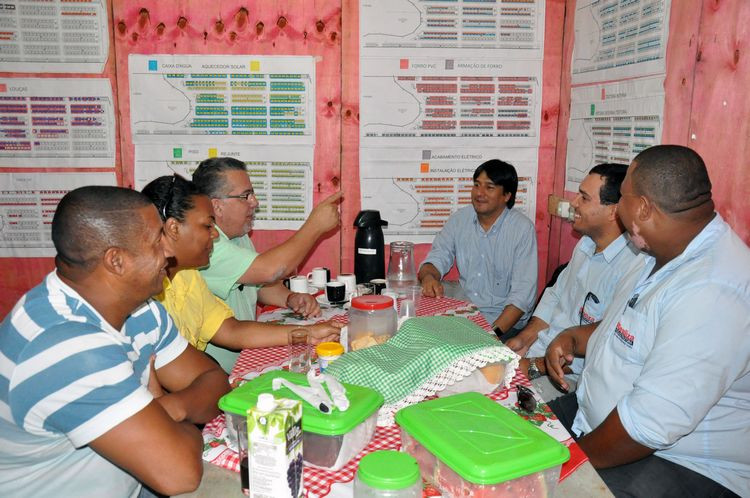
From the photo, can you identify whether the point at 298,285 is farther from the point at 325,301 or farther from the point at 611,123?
the point at 611,123

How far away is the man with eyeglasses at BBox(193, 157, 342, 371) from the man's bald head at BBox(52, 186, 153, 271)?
103 centimetres

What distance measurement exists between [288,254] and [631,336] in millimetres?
1346

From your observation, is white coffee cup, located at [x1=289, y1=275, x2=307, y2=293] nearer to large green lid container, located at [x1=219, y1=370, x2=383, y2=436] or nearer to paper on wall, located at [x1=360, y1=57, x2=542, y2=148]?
paper on wall, located at [x1=360, y1=57, x2=542, y2=148]

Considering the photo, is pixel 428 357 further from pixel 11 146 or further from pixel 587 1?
pixel 11 146

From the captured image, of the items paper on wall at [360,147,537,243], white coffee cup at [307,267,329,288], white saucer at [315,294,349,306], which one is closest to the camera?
white saucer at [315,294,349,306]

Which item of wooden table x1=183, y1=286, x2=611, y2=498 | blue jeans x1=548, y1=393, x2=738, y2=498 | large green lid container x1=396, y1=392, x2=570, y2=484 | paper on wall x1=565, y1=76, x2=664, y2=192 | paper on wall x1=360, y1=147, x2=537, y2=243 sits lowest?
blue jeans x1=548, y1=393, x2=738, y2=498

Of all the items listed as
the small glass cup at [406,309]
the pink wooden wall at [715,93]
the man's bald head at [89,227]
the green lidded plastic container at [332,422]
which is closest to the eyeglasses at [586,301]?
the pink wooden wall at [715,93]

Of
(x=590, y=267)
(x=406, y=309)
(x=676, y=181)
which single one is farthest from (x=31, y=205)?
(x=676, y=181)

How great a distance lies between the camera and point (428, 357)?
147 centimetres

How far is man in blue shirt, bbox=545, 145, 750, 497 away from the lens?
4.68 ft

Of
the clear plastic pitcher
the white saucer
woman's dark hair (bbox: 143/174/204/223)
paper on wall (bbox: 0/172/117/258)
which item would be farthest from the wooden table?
paper on wall (bbox: 0/172/117/258)

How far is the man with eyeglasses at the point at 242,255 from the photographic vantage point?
2290 mm

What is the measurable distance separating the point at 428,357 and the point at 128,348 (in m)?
0.73

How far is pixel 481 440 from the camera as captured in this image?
1.09 metres
